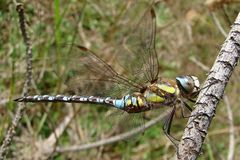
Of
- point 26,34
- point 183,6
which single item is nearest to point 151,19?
point 26,34

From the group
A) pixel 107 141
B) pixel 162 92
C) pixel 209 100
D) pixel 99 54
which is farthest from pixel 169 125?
pixel 99 54

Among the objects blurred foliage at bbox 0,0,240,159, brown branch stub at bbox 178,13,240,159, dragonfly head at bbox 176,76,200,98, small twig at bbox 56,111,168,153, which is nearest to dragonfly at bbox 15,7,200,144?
dragonfly head at bbox 176,76,200,98

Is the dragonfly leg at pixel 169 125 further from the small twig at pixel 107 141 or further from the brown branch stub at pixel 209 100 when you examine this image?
the small twig at pixel 107 141

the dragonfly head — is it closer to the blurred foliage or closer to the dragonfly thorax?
the dragonfly thorax

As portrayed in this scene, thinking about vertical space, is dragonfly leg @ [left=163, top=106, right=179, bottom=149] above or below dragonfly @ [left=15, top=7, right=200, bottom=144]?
below

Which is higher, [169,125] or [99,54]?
[99,54]

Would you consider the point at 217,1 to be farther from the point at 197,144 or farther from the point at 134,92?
the point at 197,144

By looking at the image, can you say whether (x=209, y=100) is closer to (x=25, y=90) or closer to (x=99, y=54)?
(x=25, y=90)
